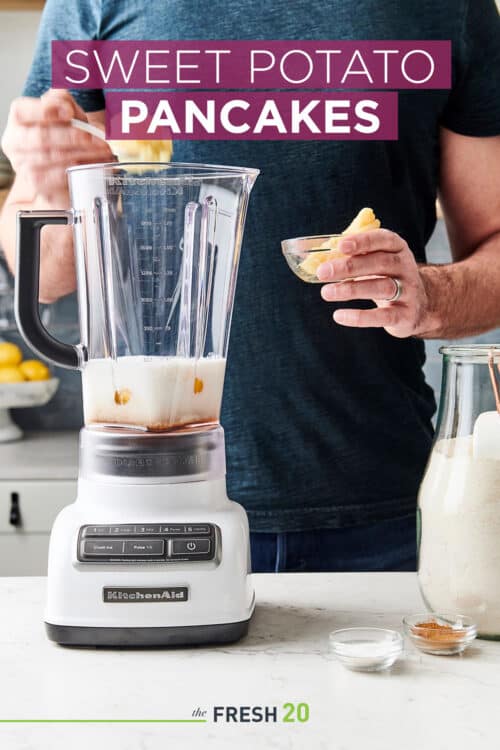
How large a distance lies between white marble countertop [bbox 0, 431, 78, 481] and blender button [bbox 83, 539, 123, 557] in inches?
54.3

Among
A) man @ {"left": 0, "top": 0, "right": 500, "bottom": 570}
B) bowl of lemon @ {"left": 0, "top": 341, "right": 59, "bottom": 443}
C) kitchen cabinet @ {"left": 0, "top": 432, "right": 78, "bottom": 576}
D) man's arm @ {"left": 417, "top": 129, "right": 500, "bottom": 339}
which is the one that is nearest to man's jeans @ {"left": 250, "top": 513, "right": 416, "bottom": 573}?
man @ {"left": 0, "top": 0, "right": 500, "bottom": 570}

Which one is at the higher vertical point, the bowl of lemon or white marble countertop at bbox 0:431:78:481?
the bowl of lemon

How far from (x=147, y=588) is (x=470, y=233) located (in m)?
0.81

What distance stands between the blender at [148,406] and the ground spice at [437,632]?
0.14m

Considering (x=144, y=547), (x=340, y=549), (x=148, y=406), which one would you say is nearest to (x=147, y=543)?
(x=144, y=547)

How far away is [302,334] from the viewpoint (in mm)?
1251

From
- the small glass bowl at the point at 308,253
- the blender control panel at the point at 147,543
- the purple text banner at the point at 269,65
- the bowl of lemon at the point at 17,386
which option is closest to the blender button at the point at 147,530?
the blender control panel at the point at 147,543

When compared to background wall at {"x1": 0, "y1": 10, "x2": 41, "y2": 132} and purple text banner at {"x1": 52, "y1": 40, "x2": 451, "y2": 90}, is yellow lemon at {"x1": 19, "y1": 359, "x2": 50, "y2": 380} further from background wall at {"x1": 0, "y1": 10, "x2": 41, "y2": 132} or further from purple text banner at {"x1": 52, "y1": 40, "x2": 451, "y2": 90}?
purple text banner at {"x1": 52, "y1": 40, "x2": 451, "y2": 90}

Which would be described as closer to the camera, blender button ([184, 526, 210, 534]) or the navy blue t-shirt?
blender button ([184, 526, 210, 534])

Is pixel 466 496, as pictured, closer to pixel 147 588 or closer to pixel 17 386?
pixel 147 588

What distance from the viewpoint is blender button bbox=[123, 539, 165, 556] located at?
2.57 feet

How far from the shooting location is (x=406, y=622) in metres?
0.79

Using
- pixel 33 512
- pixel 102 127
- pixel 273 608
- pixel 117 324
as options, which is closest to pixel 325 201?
pixel 102 127

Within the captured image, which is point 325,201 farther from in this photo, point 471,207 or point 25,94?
point 25,94
